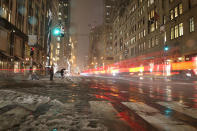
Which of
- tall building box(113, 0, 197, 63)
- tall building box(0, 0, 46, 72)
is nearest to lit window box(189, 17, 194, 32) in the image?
tall building box(113, 0, 197, 63)

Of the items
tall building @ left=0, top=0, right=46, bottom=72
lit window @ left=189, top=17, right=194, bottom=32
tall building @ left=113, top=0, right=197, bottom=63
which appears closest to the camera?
tall building @ left=0, top=0, right=46, bottom=72

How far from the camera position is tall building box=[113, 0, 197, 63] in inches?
1251

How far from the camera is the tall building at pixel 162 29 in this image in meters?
31.8

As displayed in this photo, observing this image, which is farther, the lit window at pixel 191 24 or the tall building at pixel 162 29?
the tall building at pixel 162 29

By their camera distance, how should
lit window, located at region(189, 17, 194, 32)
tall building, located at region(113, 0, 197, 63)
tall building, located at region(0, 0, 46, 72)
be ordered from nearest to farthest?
tall building, located at region(0, 0, 46, 72)
lit window, located at region(189, 17, 194, 32)
tall building, located at region(113, 0, 197, 63)

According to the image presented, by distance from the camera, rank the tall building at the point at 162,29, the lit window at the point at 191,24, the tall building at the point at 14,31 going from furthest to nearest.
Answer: the tall building at the point at 162,29, the lit window at the point at 191,24, the tall building at the point at 14,31

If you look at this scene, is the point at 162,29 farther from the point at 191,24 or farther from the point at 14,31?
the point at 14,31

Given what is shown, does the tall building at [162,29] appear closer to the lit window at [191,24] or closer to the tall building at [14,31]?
the lit window at [191,24]

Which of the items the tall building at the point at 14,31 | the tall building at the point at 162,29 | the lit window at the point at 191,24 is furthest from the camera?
the tall building at the point at 162,29

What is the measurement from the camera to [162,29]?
27734 millimetres

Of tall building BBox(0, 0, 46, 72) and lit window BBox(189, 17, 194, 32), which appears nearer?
tall building BBox(0, 0, 46, 72)

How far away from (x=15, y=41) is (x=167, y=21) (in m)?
33.9

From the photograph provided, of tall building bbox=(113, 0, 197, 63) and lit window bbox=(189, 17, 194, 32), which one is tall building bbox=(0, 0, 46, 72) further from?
lit window bbox=(189, 17, 194, 32)

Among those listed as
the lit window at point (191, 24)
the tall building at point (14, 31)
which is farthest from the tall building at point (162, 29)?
the tall building at point (14, 31)
